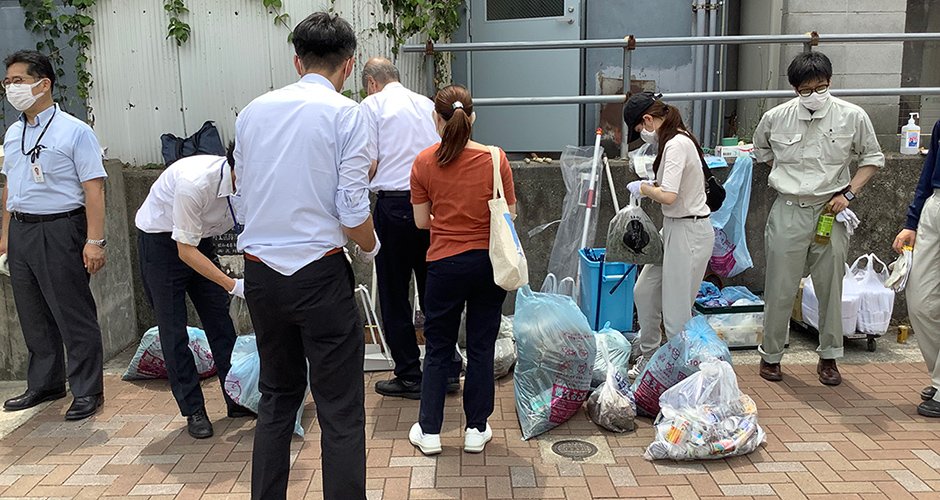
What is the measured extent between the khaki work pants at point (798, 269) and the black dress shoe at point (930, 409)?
0.56m

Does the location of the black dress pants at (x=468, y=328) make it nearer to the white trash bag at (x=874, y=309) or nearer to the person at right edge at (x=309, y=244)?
the person at right edge at (x=309, y=244)

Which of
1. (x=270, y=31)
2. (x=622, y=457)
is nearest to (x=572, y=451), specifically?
(x=622, y=457)

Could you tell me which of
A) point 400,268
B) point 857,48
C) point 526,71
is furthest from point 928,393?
point 526,71

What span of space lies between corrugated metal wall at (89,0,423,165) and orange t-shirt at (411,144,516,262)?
7.98ft

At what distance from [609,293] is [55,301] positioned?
343 centimetres

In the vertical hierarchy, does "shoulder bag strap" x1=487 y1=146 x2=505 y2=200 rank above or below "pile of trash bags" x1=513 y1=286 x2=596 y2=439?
above

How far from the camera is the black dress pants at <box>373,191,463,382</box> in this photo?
13.9 feet

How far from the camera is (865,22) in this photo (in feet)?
20.9

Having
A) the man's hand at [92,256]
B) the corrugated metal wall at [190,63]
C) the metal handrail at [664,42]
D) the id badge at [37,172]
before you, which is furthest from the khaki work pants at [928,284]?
the id badge at [37,172]

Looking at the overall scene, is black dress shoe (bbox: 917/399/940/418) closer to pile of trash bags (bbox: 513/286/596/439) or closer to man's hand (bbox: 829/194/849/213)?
man's hand (bbox: 829/194/849/213)

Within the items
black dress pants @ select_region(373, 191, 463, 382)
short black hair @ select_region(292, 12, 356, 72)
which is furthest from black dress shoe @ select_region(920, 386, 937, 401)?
short black hair @ select_region(292, 12, 356, 72)

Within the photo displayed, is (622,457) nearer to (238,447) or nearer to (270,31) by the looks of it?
(238,447)

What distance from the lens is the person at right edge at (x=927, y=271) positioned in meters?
4.22

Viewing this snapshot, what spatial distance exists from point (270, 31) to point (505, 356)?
9.96 feet
